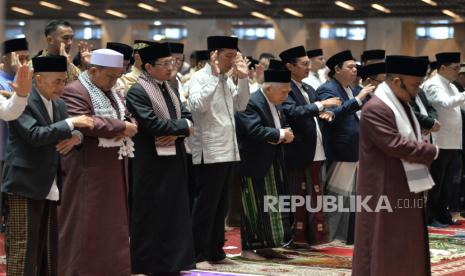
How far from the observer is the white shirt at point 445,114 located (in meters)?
9.41

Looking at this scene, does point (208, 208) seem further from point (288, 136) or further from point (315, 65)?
point (315, 65)

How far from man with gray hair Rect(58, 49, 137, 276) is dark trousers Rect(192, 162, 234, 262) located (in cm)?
107

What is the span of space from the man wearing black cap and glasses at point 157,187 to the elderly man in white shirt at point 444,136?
4.07 m

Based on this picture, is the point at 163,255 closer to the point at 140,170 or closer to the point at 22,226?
the point at 140,170

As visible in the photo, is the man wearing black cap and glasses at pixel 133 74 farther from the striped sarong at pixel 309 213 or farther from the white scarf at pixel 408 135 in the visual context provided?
the white scarf at pixel 408 135

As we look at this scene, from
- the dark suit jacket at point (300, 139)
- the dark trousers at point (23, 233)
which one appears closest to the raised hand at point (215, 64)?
the dark suit jacket at point (300, 139)

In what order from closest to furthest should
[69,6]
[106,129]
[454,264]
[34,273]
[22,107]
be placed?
[22,107]
[34,273]
[106,129]
[454,264]
[69,6]

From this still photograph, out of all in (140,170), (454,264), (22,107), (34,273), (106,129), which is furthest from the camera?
(454,264)

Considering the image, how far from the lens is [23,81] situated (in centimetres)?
460

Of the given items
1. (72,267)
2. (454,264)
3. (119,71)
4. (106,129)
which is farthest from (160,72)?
(454,264)

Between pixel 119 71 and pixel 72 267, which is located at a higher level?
pixel 119 71

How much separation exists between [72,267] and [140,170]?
89 centimetres

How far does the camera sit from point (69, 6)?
1504 centimetres

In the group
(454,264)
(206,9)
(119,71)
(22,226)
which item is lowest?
(454,264)
